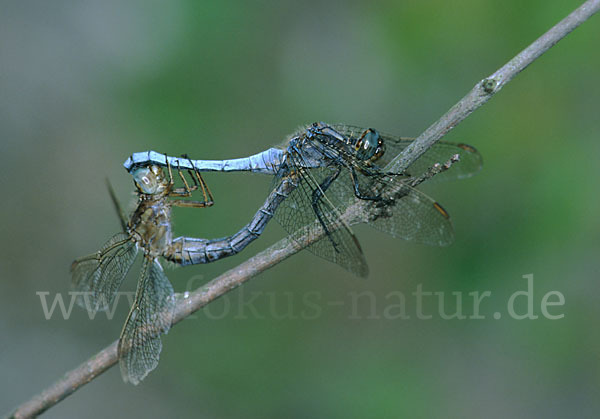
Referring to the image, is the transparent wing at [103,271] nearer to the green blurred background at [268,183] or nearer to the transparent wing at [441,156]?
the green blurred background at [268,183]

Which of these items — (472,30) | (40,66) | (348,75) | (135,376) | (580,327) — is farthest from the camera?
(40,66)

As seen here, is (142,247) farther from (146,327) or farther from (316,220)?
(316,220)

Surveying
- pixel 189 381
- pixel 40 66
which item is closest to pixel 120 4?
pixel 40 66

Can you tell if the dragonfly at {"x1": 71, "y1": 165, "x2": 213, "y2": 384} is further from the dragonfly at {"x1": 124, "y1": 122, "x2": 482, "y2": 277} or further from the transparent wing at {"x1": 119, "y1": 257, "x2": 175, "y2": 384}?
the dragonfly at {"x1": 124, "y1": 122, "x2": 482, "y2": 277}

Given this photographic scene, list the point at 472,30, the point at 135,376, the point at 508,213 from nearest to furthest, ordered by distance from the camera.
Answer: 1. the point at 135,376
2. the point at 508,213
3. the point at 472,30

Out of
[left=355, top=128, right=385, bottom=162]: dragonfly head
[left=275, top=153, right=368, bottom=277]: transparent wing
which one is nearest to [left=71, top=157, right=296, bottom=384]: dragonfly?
[left=275, top=153, right=368, bottom=277]: transparent wing

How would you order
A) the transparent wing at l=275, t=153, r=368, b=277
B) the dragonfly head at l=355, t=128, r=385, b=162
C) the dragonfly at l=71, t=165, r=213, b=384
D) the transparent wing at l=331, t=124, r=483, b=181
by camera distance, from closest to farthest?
the transparent wing at l=275, t=153, r=368, b=277 < the dragonfly head at l=355, t=128, r=385, b=162 < the dragonfly at l=71, t=165, r=213, b=384 < the transparent wing at l=331, t=124, r=483, b=181

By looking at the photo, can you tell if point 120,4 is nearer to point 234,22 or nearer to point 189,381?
point 234,22

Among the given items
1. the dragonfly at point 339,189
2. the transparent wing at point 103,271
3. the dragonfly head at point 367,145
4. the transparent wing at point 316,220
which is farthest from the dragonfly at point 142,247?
the dragonfly head at point 367,145
